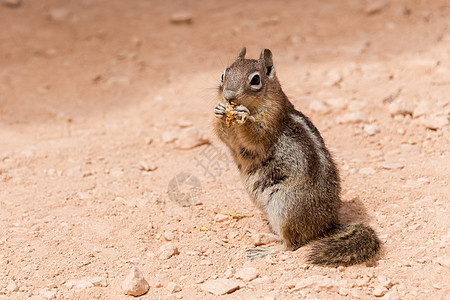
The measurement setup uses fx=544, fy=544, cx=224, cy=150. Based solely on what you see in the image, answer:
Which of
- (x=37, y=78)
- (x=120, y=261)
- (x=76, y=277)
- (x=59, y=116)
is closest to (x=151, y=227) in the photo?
(x=120, y=261)

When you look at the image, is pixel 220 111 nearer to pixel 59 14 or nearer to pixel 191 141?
pixel 191 141

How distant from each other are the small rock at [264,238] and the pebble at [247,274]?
0.49 meters

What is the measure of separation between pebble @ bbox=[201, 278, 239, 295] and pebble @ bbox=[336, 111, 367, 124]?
273 cm

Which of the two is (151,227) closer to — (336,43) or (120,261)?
(120,261)

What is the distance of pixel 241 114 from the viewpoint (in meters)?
3.93

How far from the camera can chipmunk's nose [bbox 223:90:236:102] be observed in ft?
13.1

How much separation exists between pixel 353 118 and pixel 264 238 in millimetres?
2112

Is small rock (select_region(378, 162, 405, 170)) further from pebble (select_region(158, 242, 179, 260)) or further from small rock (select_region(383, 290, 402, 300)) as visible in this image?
pebble (select_region(158, 242, 179, 260))

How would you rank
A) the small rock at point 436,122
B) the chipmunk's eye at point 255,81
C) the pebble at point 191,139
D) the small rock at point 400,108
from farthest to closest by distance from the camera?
1. the small rock at point 400,108
2. the pebble at point 191,139
3. the small rock at point 436,122
4. the chipmunk's eye at point 255,81

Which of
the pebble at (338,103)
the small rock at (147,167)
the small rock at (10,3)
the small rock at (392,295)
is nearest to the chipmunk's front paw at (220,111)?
the small rock at (147,167)

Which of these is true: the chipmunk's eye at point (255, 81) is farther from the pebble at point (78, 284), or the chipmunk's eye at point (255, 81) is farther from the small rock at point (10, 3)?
the small rock at point (10, 3)

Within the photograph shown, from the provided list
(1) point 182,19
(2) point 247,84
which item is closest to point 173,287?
(2) point 247,84

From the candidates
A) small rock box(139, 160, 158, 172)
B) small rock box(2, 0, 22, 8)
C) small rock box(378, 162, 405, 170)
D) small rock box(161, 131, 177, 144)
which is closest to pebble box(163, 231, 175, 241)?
small rock box(139, 160, 158, 172)

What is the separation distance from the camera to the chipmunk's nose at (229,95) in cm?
398
